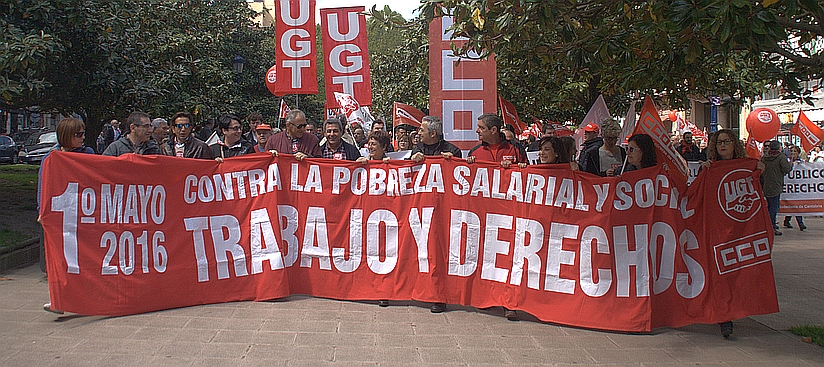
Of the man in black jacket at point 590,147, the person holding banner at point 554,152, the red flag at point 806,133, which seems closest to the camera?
the person holding banner at point 554,152

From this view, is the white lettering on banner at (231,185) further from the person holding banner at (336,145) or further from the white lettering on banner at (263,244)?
the person holding banner at (336,145)

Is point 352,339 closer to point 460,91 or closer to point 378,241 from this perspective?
point 378,241

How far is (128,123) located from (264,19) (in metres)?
88.9

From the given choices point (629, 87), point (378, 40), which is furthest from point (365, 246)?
point (378, 40)

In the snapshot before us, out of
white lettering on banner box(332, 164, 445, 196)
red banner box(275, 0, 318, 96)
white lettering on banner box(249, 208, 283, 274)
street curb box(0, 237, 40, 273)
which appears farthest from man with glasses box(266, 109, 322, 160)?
street curb box(0, 237, 40, 273)

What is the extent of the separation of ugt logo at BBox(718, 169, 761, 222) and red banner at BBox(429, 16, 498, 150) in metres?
3.98

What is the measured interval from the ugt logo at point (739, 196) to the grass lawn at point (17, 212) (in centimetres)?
813

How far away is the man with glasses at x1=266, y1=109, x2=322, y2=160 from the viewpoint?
8.11 meters

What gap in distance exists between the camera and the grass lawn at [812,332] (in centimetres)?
625

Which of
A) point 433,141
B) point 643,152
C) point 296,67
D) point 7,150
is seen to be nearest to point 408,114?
point 296,67

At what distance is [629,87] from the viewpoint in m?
8.55

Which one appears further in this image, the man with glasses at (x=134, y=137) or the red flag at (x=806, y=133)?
the red flag at (x=806, y=133)

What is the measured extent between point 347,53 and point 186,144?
149 inches

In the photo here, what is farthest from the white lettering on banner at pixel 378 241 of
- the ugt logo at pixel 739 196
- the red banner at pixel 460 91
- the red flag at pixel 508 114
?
the red flag at pixel 508 114
